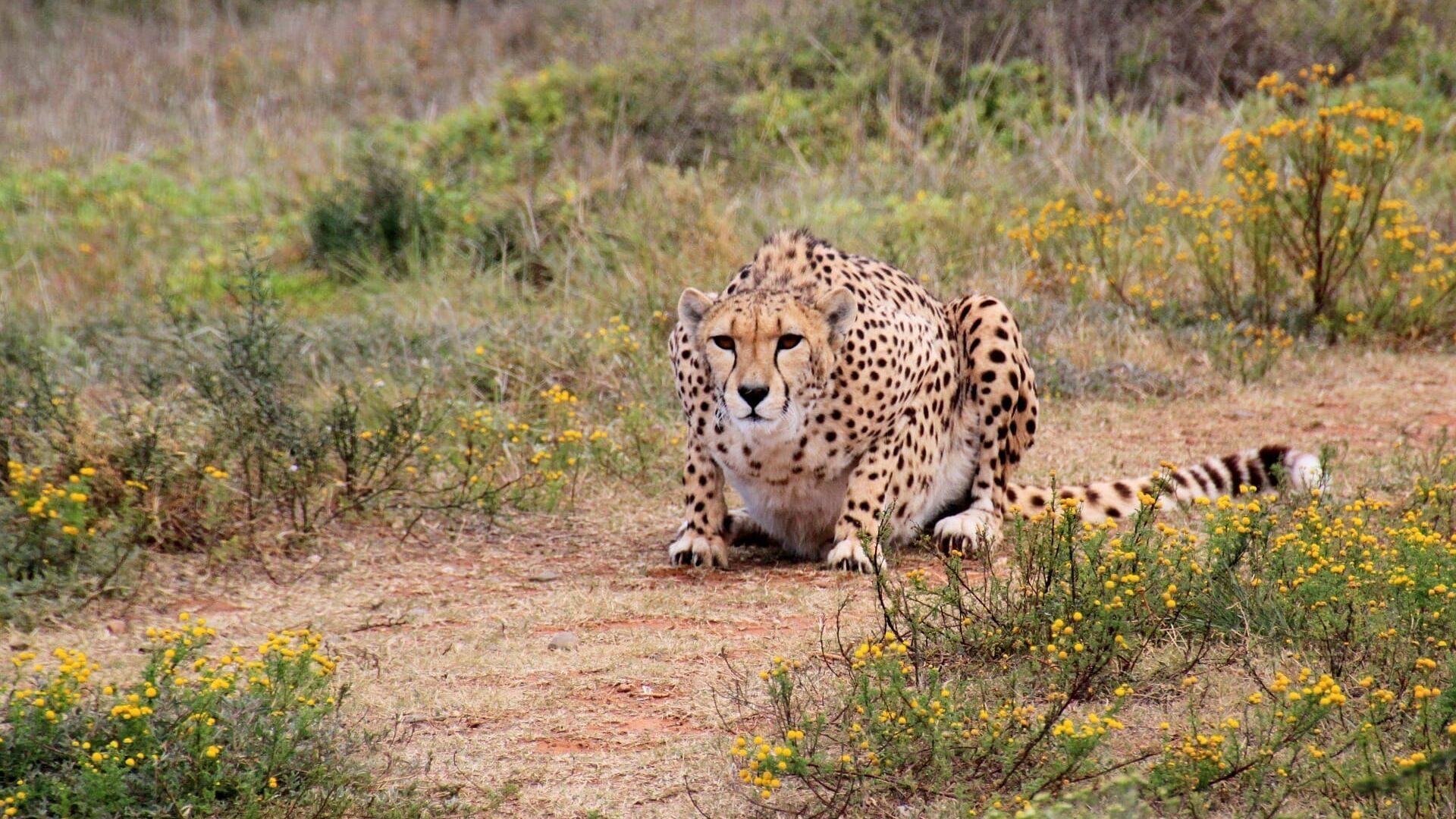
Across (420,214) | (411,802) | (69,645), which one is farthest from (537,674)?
(420,214)

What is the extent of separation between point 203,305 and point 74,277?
159 centimetres

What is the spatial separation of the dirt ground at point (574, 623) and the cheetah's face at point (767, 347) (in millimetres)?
566

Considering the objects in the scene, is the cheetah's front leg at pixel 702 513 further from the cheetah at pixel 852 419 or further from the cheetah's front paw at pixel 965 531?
the cheetah's front paw at pixel 965 531

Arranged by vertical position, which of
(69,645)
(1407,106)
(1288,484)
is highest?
(1407,106)

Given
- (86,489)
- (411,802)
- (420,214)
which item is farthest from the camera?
(420,214)

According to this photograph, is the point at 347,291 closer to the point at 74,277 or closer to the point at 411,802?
the point at 74,277

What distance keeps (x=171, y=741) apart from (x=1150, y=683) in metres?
2.13

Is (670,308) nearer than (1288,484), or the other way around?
(1288,484)

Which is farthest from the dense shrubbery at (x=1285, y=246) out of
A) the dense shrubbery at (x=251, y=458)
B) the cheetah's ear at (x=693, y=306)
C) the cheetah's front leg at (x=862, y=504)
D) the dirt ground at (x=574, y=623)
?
the cheetah's ear at (x=693, y=306)

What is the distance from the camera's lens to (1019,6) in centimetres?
1073

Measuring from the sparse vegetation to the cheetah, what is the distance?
285 mm

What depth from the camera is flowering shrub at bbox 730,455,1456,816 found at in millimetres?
3078

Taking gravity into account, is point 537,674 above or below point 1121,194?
below

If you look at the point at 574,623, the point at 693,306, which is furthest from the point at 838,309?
the point at 574,623
